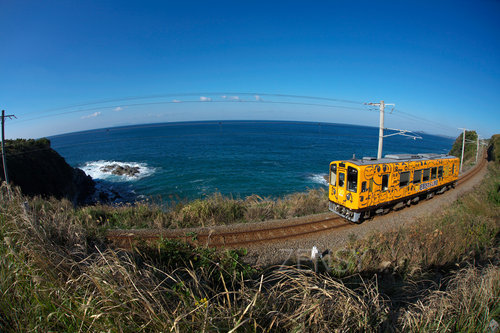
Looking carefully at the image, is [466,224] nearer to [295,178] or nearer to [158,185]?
[295,178]

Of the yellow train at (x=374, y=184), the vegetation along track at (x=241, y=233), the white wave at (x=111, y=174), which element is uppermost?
the yellow train at (x=374, y=184)

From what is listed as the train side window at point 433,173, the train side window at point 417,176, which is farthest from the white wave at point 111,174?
the train side window at point 433,173

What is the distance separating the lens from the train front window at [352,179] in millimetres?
10013

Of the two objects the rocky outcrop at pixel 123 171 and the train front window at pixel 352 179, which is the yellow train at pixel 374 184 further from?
the rocky outcrop at pixel 123 171

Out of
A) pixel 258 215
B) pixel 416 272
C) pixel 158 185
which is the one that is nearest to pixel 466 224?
pixel 416 272

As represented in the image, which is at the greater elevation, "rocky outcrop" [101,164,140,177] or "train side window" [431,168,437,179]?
"train side window" [431,168,437,179]

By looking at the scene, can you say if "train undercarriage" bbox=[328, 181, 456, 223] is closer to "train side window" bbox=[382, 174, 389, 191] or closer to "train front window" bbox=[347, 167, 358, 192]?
"train side window" bbox=[382, 174, 389, 191]

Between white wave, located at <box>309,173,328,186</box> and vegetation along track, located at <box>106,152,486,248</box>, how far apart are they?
864 inches

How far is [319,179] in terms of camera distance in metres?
33.6

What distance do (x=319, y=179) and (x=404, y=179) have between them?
22.1m

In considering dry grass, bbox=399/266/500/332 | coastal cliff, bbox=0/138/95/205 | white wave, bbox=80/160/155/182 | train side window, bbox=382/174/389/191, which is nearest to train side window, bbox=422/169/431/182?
train side window, bbox=382/174/389/191

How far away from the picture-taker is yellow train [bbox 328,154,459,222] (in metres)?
10.0

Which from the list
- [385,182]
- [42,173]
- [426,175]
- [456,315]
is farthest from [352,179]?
[42,173]

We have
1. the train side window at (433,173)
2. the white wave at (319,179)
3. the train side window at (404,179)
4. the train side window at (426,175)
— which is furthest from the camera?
the white wave at (319,179)
